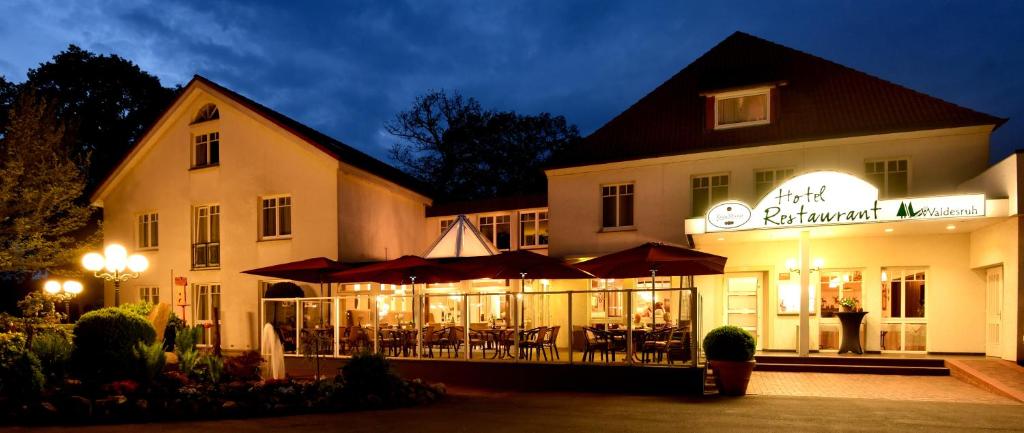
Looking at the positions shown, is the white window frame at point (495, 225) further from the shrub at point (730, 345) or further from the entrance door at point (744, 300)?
the shrub at point (730, 345)

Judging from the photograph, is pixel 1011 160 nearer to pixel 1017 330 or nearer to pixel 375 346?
pixel 1017 330

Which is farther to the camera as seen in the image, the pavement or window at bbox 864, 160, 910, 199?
window at bbox 864, 160, 910, 199

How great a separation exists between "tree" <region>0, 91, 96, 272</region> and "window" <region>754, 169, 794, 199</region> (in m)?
21.8

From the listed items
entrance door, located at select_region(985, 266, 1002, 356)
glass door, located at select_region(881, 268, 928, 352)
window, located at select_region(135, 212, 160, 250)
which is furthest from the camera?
window, located at select_region(135, 212, 160, 250)

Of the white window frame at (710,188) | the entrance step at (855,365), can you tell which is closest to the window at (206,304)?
the white window frame at (710,188)

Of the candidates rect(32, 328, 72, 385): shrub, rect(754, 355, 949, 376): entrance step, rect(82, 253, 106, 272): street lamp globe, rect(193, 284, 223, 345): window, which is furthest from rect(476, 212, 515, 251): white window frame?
rect(32, 328, 72, 385): shrub

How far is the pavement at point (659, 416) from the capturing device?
9.33m

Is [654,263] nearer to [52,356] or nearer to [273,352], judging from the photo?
[273,352]

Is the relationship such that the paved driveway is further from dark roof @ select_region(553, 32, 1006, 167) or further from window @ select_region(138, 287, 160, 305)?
window @ select_region(138, 287, 160, 305)

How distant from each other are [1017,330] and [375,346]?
13.2 metres

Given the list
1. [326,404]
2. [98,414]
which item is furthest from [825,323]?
[98,414]

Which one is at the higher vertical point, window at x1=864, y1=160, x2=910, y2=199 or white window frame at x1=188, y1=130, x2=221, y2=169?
white window frame at x1=188, y1=130, x2=221, y2=169

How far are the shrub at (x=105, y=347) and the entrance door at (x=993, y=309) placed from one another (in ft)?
56.4

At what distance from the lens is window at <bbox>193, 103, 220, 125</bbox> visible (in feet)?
77.5
